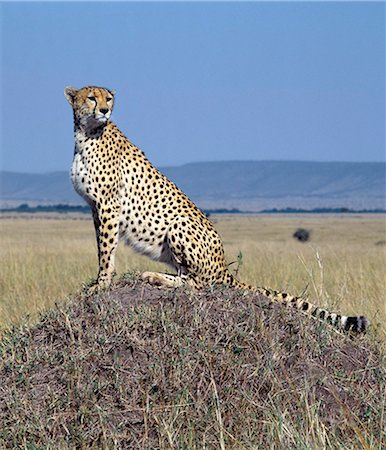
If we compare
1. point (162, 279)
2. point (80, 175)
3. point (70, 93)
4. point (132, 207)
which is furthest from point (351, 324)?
point (70, 93)

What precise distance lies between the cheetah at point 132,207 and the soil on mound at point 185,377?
863 mm

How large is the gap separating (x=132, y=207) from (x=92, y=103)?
0.68 m

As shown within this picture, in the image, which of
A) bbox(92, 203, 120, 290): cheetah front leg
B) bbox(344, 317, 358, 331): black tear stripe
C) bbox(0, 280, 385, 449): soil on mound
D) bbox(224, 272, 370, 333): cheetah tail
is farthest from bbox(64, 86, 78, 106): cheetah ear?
bbox(344, 317, 358, 331): black tear stripe

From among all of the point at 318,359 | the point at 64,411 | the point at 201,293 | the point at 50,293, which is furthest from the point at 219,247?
the point at 50,293

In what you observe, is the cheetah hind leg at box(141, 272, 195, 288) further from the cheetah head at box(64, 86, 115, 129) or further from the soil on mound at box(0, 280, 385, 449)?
the cheetah head at box(64, 86, 115, 129)

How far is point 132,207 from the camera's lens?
247 inches

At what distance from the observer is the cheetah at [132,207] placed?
6094 millimetres

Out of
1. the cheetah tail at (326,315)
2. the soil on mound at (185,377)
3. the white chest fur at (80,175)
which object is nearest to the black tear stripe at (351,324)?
the cheetah tail at (326,315)

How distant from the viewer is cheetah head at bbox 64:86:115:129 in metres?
6.13

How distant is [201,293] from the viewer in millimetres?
5234

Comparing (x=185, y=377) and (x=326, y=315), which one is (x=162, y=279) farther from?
(x=185, y=377)

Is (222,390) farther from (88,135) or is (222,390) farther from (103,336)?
(88,135)

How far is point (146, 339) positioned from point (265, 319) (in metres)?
0.63

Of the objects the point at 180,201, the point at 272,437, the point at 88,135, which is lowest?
the point at 272,437
